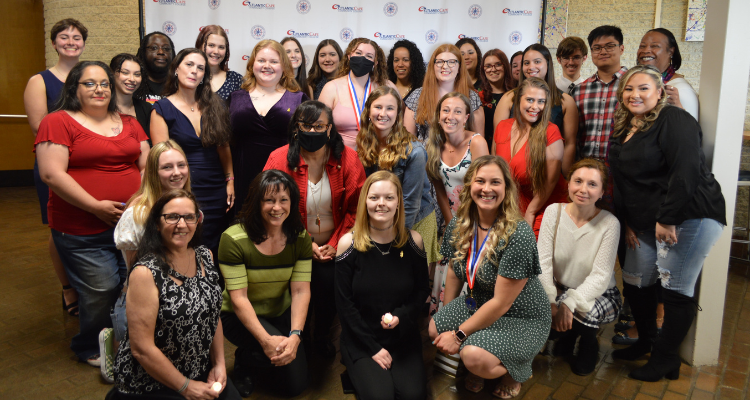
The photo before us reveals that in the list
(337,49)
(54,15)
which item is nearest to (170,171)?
(337,49)

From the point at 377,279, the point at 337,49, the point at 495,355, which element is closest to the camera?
the point at 495,355

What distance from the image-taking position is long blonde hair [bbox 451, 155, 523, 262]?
2457 mm

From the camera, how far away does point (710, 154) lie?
2848mm

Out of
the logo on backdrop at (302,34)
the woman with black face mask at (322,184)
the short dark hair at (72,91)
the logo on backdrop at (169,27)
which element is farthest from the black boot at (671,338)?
the logo on backdrop at (169,27)

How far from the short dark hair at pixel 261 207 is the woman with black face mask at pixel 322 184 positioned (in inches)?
12.0

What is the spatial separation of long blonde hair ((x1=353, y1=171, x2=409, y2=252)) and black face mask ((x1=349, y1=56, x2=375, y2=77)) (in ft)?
4.34

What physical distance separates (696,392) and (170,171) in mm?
3016

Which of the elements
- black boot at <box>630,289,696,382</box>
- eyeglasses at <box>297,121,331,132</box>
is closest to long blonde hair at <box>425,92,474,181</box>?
eyeglasses at <box>297,121,331,132</box>

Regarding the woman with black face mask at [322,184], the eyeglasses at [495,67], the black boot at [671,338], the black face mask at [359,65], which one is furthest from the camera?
the eyeglasses at [495,67]

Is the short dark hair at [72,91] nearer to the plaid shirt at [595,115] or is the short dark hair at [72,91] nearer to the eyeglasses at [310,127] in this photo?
the eyeglasses at [310,127]

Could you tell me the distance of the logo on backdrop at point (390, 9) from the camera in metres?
5.52

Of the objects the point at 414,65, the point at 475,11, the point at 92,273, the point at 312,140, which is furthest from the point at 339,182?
the point at 475,11

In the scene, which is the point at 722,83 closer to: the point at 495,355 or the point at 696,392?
the point at 696,392

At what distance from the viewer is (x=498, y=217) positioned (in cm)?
252
